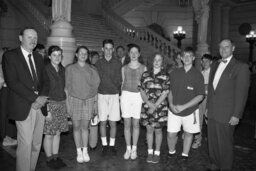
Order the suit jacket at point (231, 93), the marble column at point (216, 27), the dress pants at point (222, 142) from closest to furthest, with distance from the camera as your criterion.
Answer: the suit jacket at point (231, 93), the dress pants at point (222, 142), the marble column at point (216, 27)

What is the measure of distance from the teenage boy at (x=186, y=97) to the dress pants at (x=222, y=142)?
29 cm

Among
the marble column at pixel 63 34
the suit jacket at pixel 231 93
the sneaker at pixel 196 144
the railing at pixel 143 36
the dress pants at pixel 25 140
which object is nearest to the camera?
the dress pants at pixel 25 140

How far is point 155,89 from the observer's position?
398 cm

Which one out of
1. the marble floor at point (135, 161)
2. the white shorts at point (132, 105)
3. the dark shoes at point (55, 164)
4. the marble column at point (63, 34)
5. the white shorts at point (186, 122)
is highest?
the marble column at point (63, 34)

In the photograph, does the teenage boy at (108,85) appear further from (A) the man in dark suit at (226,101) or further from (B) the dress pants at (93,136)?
(A) the man in dark suit at (226,101)

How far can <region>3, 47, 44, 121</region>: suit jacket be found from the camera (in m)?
3.03

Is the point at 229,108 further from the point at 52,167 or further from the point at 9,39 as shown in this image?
the point at 9,39

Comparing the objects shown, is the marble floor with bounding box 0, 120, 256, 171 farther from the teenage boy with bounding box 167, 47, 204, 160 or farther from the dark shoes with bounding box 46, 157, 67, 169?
the teenage boy with bounding box 167, 47, 204, 160

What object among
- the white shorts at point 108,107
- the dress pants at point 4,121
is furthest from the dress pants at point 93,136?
the dress pants at point 4,121

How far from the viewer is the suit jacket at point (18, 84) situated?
3.03 metres

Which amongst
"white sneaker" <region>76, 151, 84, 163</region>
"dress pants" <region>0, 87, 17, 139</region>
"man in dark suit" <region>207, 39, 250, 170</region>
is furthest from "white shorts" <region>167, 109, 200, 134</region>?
"dress pants" <region>0, 87, 17, 139</region>

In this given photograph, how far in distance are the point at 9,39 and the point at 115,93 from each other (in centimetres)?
1070

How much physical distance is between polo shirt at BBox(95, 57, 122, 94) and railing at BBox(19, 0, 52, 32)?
7410mm

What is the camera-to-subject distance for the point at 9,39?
1286 centimetres
